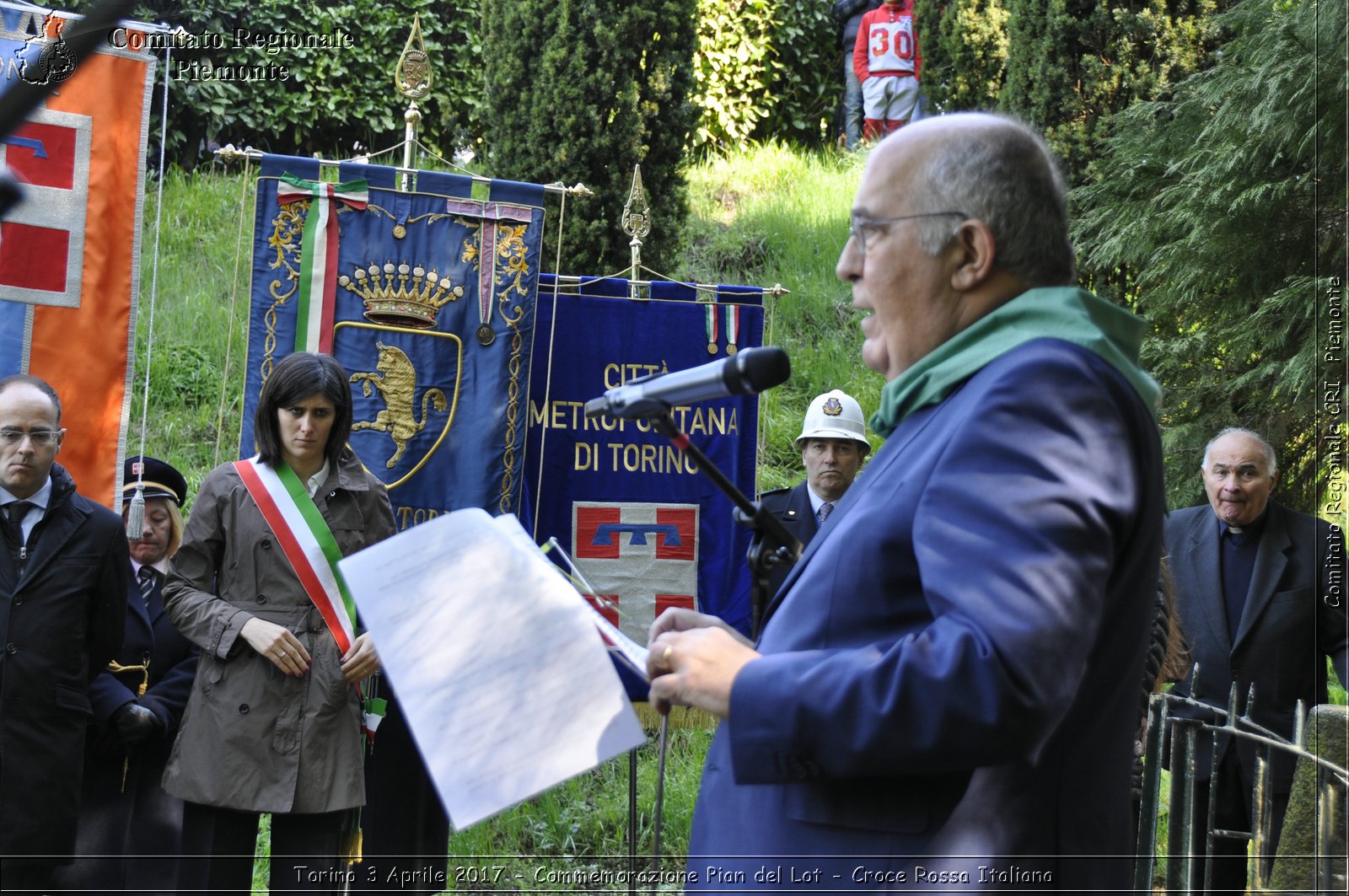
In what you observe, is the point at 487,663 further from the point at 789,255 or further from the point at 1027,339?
the point at 789,255

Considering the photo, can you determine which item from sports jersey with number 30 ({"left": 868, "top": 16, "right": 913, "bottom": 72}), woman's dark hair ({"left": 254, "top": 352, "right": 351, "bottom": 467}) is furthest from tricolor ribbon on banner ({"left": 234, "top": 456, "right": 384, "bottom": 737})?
sports jersey with number 30 ({"left": 868, "top": 16, "right": 913, "bottom": 72})

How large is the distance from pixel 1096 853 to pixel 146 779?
3629mm

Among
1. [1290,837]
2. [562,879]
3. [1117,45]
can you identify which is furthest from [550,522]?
[1117,45]

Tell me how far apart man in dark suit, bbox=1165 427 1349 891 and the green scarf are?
3221 millimetres

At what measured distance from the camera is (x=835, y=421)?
5680 millimetres

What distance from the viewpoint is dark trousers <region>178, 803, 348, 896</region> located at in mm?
3959

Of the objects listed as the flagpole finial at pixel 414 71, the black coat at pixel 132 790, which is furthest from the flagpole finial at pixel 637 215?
the black coat at pixel 132 790

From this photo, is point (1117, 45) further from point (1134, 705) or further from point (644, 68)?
point (1134, 705)

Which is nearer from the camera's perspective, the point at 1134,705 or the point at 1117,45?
the point at 1134,705

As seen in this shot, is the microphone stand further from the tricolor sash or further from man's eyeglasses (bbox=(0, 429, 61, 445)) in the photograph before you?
man's eyeglasses (bbox=(0, 429, 61, 445))

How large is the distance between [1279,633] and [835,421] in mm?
2032

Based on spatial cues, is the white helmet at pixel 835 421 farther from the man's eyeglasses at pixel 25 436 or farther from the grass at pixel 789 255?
the man's eyeglasses at pixel 25 436

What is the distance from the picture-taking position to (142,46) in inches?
193

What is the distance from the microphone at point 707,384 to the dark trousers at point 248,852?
97.9 inches
